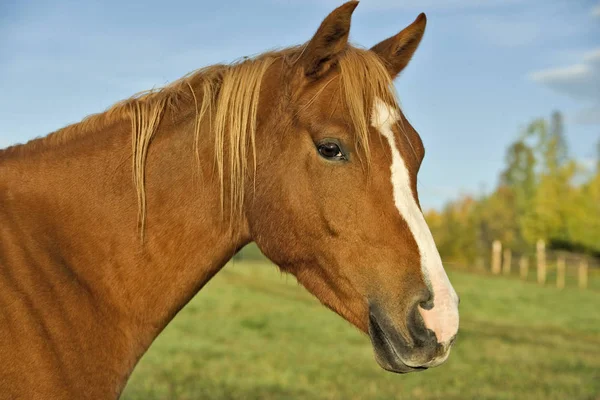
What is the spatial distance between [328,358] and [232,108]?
9.05 metres

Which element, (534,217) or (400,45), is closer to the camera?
(400,45)

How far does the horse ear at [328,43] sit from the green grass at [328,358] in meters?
5.63

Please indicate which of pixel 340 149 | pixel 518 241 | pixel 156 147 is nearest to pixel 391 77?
pixel 340 149

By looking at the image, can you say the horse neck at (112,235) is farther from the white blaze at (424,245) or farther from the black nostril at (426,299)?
the black nostril at (426,299)

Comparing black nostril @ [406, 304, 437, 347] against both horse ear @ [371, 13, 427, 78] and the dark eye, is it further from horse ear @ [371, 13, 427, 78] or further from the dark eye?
horse ear @ [371, 13, 427, 78]

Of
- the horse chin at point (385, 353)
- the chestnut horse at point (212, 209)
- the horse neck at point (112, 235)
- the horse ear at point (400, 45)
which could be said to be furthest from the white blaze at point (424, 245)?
the horse neck at point (112, 235)

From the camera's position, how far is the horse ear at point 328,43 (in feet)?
8.75

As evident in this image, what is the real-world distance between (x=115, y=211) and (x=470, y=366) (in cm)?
918

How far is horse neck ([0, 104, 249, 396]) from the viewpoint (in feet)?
8.93

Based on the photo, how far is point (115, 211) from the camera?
9.46ft

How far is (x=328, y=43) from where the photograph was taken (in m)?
2.79

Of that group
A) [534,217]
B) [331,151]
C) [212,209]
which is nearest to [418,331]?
[331,151]

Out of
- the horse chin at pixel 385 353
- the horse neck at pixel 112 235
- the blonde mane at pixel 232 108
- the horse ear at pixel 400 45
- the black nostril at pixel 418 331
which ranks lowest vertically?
the horse chin at pixel 385 353

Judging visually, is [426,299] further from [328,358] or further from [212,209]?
[328,358]
